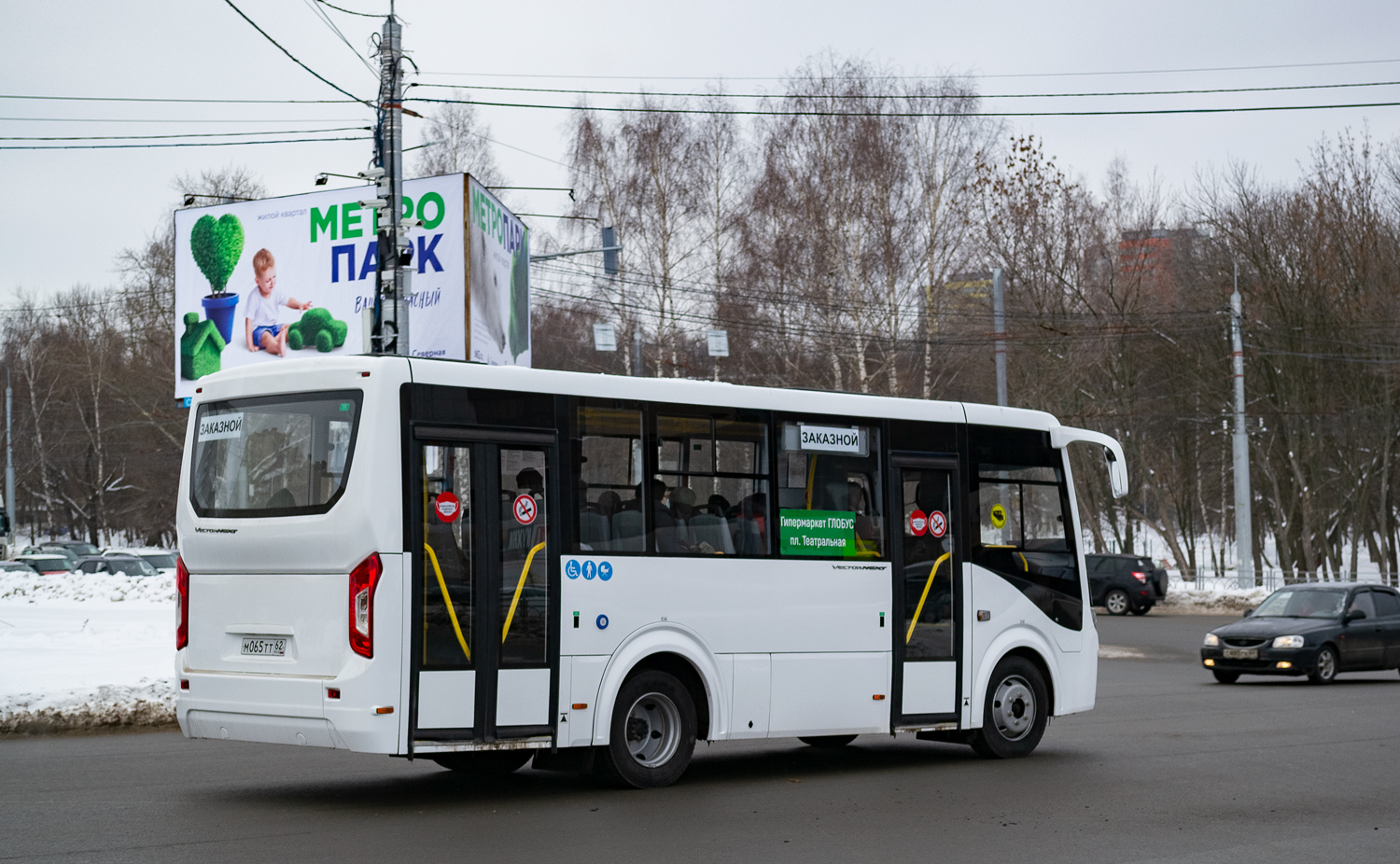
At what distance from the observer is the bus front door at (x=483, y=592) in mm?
8984

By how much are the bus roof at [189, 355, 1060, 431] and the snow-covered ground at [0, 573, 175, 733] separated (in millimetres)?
5030

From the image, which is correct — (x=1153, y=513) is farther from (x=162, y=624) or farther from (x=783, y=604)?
(x=783, y=604)

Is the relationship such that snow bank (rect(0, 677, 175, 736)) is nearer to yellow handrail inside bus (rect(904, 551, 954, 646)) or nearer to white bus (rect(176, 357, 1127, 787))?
white bus (rect(176, 357, 1127, 787))

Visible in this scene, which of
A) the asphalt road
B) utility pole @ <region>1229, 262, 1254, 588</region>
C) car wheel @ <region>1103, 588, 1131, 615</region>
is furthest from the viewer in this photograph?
car wheel @ <region>1103, 588, 1131, 615</region>

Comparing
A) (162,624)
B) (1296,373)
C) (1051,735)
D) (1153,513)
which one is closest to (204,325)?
(162,624)

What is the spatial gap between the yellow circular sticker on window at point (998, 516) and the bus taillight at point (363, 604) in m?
5.67

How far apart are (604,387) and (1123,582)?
104 feet

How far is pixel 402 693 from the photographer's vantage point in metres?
8.79

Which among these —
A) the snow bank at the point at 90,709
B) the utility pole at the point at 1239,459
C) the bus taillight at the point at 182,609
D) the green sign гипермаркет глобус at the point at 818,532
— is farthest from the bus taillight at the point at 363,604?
the utility pole at the point at 1239,459

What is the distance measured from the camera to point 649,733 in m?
10.2

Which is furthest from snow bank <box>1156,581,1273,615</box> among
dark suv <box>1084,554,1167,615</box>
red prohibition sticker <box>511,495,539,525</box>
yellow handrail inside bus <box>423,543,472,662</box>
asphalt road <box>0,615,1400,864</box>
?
yellow handrail inside bus <box>423,543,472,662</box>

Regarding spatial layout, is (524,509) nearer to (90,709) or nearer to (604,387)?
(604,387)

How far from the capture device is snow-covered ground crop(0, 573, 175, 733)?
1338cm

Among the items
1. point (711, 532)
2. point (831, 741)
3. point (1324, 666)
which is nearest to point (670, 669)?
point (711, 532)
